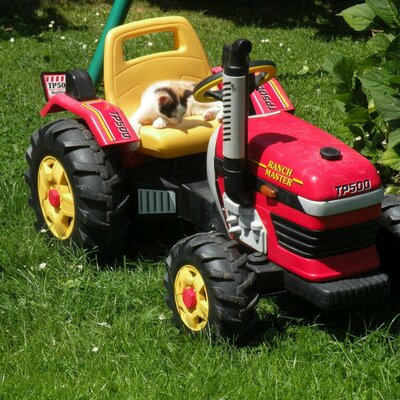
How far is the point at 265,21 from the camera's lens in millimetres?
9406

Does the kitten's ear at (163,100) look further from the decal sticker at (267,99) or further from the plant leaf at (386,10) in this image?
the plant leaf at (386,10)

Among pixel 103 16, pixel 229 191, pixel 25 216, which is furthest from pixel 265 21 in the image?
pixel 229 191

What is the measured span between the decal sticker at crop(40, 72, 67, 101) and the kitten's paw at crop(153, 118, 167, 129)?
1045 mm

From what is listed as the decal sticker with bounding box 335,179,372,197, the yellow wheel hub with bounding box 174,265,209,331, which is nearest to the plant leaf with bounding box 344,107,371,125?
the decal sticker with bounding box 335,179,372,197

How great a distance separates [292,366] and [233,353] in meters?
0.25

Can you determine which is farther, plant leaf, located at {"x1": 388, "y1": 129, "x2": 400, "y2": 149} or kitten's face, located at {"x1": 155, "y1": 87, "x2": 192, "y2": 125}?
plant leaf, located at {"x1": 388, "y1": 129, "x2": 400, "y2": 149}

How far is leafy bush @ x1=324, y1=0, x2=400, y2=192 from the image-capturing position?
4039 millimetres

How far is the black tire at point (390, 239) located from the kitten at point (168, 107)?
0.90 m

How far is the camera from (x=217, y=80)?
354 cm

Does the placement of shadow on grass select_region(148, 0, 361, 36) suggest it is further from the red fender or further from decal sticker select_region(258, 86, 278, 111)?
the red fender

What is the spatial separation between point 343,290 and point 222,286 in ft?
1.50

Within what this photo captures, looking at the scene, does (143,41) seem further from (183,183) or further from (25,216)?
(183,183)

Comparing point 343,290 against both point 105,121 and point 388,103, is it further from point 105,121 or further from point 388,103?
point 105,121

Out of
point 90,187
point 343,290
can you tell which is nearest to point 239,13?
point 90,187
